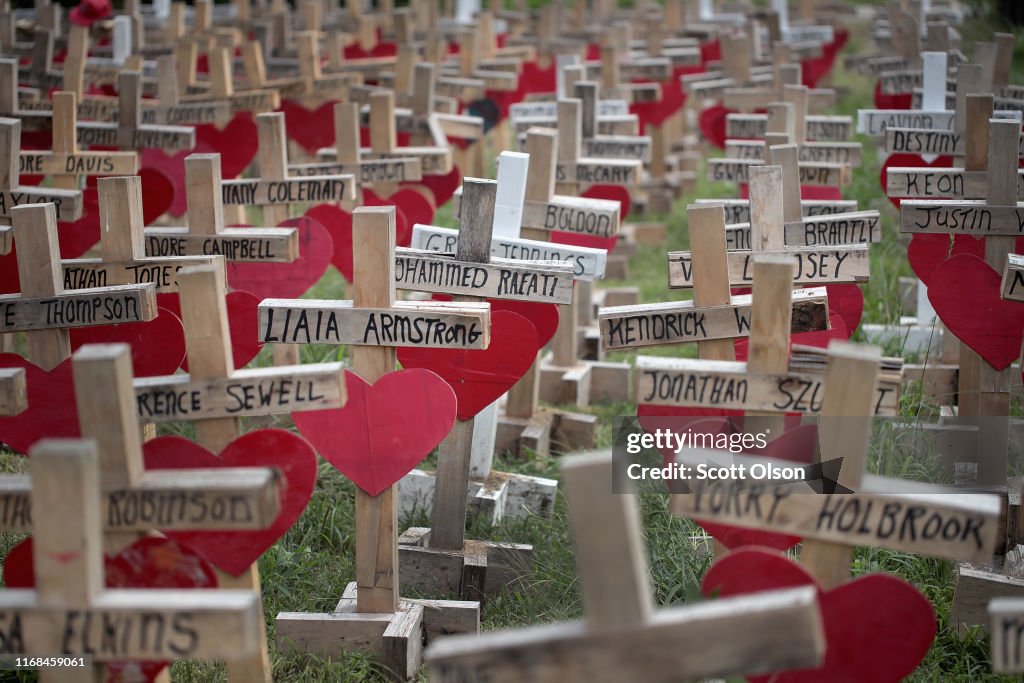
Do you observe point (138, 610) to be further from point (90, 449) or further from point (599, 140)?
point (599, 140)

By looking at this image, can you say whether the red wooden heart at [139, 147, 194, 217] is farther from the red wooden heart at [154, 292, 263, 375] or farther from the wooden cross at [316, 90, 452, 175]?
the red wooden heart at [154, 292, 263, 375]

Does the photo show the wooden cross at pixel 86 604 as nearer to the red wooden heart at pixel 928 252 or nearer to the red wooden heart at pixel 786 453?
the red wooden heart at pixel 786 453

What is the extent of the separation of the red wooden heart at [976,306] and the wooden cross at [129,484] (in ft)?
7.08

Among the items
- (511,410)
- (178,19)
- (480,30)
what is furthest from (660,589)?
(178,19)

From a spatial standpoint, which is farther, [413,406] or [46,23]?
[46,23]

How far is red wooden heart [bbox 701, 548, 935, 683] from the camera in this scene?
2.17 meters

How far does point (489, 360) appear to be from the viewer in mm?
3281

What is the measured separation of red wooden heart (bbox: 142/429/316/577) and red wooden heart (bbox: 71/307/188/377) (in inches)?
25.2

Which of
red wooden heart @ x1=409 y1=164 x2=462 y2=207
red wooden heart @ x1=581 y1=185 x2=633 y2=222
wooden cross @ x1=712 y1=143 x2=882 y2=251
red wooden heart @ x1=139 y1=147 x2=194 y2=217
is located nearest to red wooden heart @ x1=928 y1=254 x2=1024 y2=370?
wooden cross @ x1=712 y1=143 x2=882 y2=251

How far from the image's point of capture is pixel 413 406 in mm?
2861

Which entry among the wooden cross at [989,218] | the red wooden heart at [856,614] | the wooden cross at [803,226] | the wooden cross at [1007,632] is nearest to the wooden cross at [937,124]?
the wooden cross at [989,218]

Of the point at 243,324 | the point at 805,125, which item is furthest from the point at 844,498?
the point at 805,125

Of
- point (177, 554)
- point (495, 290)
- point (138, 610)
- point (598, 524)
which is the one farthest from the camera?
point (495, 290)

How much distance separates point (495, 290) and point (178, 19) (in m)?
7.14
